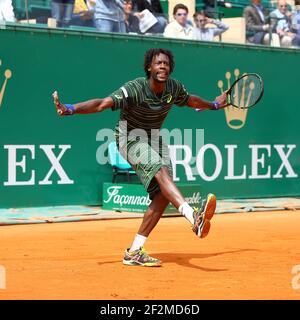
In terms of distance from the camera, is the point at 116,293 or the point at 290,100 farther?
the point at 290,100

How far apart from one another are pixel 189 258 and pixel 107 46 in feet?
19.1

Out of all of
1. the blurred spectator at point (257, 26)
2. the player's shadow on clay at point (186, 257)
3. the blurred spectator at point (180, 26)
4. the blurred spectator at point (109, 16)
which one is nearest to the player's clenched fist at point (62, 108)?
the player's shadow on clay at point (186, 257)

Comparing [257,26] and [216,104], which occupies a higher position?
[257,26]

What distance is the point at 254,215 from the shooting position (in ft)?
40.9

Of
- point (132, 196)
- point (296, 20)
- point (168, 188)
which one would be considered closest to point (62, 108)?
point (168, 188)

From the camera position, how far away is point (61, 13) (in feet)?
40.8

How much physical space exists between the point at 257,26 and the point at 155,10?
95.5 inches

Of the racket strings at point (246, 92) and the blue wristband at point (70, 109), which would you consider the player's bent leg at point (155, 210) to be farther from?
the racket strings at point (246, 92)

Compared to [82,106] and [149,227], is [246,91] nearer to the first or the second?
[149,227]

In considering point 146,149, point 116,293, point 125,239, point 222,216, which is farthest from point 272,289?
point 222,216

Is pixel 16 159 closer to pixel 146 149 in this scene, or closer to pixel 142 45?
pixel 142 45

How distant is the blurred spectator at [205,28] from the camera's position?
14.1 metres

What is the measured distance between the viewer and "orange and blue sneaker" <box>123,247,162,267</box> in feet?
23.8

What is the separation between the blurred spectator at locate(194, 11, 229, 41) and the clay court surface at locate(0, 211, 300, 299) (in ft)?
13.0
